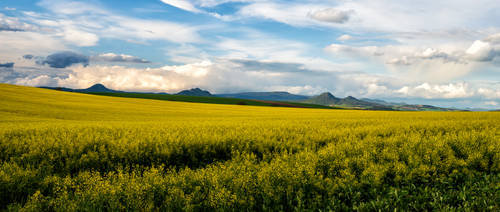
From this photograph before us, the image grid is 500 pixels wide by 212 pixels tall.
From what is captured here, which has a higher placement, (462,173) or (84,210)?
(462,173)

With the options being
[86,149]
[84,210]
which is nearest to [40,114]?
[86,149]

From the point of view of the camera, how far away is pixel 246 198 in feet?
17.0

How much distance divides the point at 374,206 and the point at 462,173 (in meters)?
3.74

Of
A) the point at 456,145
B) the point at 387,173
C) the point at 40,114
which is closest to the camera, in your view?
the point at 387,173

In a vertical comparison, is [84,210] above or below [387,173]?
below

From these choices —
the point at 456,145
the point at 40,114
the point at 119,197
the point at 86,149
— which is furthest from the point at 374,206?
the point at 40,114

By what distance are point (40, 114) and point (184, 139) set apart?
24226mm

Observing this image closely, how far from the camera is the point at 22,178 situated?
6.69 m

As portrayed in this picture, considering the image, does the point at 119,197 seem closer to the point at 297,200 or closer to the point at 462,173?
the point at 297,200

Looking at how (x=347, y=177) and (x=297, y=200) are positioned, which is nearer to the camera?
(x=297, y=200)

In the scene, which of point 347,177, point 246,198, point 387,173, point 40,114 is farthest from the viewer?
point 40,114

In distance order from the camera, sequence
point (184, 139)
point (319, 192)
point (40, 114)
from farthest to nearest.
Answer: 1. point (40, 114)
2. point (184, 139)
3. point (319, 192)

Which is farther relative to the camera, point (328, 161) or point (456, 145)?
point (456, 145)

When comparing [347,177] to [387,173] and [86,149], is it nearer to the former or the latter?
[387,173]
